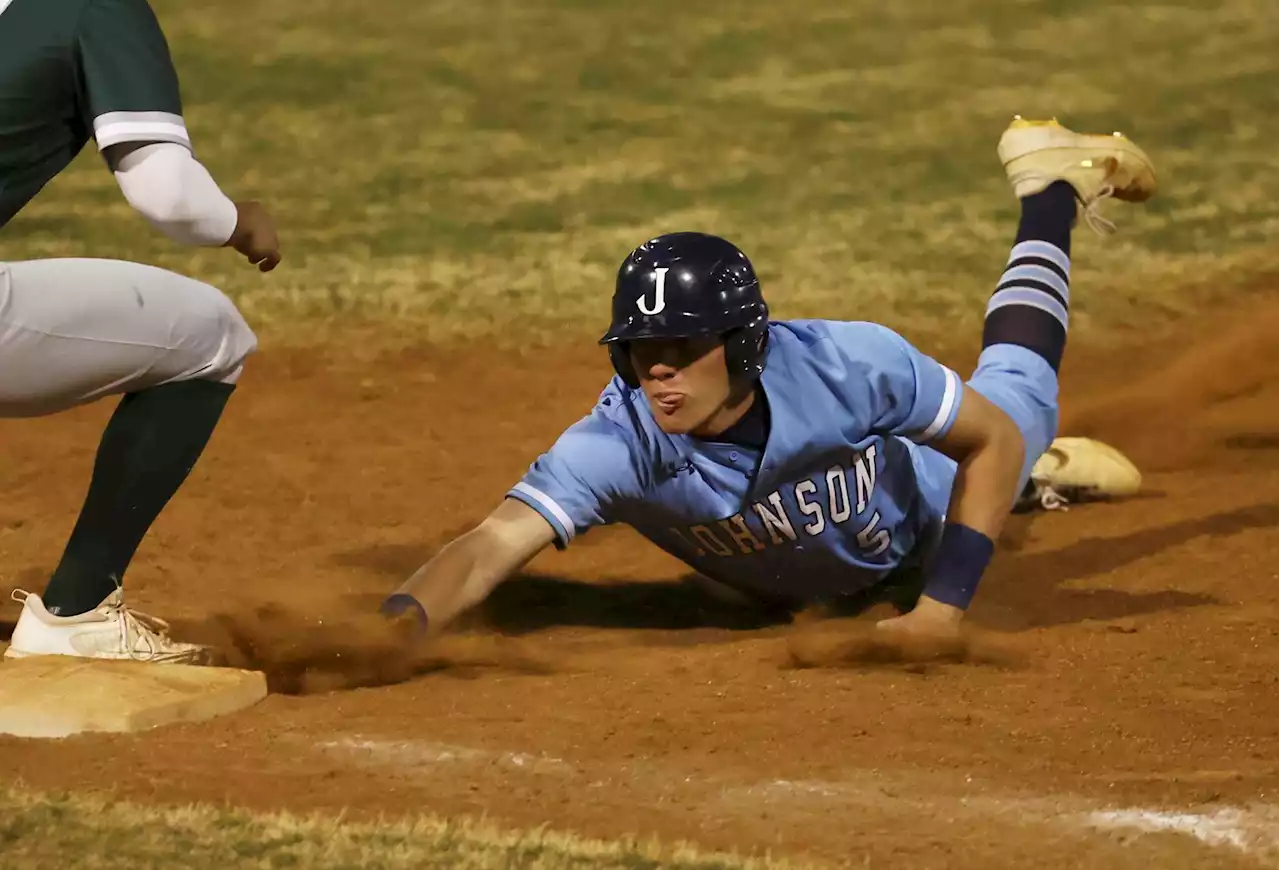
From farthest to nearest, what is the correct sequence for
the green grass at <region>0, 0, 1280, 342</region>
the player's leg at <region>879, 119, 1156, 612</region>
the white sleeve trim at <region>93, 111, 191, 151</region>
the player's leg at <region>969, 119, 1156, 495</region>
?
1. the green grass at <region>0, 0, 1280, 342</region>
2. the player's leg at <region>969, 119, 1156, 495</region>
3. the player's leg at <region>879, 119, 1156, 612</region>
4. the white sleeve trim at <region>93, 111, 191, 151</region>

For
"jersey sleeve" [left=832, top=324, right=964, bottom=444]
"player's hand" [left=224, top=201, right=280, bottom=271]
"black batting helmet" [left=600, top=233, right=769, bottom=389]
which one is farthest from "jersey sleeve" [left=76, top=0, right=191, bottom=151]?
"jersey sleeve" [left=832, top=324, right=964, bottom=444]

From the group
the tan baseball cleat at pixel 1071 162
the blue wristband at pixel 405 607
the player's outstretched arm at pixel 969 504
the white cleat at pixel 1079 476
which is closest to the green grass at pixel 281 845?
the blue wristband at pixel 405 607

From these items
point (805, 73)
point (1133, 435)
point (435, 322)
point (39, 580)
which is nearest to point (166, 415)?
point (39, 580)

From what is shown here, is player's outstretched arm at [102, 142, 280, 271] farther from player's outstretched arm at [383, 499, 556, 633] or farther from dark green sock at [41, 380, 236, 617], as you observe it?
player's outstretched arm at [383, 499, 556, 633]

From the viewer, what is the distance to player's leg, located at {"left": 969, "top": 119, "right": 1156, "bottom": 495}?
4.13 meters

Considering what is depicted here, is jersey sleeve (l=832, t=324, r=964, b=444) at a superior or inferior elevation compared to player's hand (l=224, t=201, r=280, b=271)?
inferior

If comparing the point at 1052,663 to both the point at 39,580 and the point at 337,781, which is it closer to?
the point at 337,781

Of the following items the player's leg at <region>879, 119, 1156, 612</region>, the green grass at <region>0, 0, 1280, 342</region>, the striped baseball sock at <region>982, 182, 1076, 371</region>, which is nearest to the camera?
the player's leg at <region>879, 119, 1156, 612</region>

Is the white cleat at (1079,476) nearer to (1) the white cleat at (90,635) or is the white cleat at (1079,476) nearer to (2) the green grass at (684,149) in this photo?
(2) the green grass at (684,149)

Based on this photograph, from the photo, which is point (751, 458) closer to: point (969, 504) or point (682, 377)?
point (682, 377)

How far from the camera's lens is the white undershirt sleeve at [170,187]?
2.71 meters

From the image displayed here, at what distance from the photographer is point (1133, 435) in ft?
17.7

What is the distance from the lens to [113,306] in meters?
2.85

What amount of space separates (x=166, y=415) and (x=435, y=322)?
3921 mm
